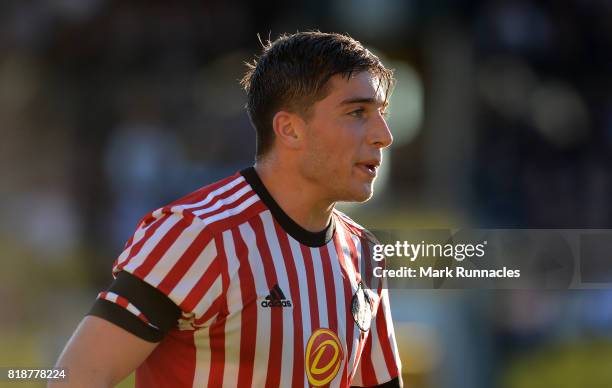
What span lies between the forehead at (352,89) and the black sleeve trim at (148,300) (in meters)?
0.62

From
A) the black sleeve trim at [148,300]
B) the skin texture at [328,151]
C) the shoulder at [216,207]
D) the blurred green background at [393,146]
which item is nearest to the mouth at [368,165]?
the skin texture at [328,151]

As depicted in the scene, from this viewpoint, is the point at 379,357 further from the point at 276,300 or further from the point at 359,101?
the point at 359,101

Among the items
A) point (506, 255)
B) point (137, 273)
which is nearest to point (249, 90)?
point (137, 273)

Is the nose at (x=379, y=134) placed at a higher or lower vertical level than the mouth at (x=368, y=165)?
higher

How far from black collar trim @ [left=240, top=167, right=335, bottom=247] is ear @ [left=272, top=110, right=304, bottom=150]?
0.11 meters

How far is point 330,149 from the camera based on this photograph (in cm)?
215

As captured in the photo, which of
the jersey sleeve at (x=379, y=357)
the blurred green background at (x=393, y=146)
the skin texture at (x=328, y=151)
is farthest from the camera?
the blurred green background at (x=393, y=146)

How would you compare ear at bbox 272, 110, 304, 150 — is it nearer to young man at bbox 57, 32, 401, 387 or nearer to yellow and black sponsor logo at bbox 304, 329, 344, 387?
young man at bbox 57, 32, 401, 387

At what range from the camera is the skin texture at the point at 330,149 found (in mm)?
2135

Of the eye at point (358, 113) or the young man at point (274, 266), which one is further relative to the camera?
the eye at point (358, 113)

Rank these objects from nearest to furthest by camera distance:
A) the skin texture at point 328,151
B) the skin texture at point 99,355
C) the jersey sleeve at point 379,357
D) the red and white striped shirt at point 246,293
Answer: the skin texture at point 99,355 → the red and white striped shirt at point 246,293 → the skin texture at point 328,151 → the jersey sleeve at point 379,357

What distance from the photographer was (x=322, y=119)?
2162mm

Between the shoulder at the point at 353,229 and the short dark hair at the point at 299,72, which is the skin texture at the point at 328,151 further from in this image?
the shoulder at the point at 353,229

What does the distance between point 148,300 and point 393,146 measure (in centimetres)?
493
